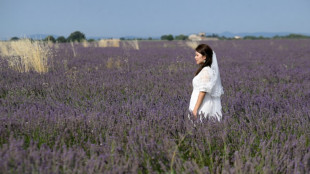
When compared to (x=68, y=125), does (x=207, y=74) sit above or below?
above

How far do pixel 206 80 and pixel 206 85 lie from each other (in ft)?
0.17

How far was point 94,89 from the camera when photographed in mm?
4715

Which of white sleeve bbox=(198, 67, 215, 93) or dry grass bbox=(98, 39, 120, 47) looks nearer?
white sleeve bbox=(198, 67, 215, 93)

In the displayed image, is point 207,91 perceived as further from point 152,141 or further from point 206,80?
point 152,141

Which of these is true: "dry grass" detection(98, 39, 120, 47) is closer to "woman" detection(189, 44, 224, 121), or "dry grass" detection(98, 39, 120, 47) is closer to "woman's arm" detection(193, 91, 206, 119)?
"woman" detection(189, 44, 224, 121)

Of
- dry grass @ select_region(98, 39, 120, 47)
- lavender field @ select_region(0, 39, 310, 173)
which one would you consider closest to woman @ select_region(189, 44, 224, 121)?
lavender field @ select_region(0, 39, 310, 173)

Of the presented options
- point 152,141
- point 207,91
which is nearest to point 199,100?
point 207,91

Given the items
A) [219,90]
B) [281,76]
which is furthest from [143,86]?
[281,76]

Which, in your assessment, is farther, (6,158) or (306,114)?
(306,114)

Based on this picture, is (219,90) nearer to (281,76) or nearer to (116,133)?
(116,133)

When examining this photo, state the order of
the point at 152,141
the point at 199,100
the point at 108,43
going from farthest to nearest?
1. the point at 108,43
2. the point at 199,100
3. the point at 152,141

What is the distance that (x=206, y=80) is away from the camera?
3020mm

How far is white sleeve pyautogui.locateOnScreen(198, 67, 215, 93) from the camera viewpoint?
3.01 metres

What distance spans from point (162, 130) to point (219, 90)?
1041 mm
